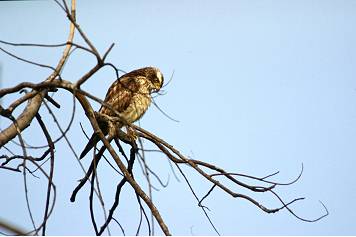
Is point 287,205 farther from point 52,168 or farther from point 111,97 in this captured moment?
point 111,97

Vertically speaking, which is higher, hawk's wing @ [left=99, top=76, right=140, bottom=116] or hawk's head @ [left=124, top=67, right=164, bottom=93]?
hawk's head @ [left=124, top=67, right=164, bottom=93]

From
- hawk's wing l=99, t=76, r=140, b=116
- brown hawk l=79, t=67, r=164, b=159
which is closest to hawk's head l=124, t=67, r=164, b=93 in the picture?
brown hawk l=79, t=67, r=164, b=159

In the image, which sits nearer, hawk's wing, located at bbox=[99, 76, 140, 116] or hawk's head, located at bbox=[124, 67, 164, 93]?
hawk's wing, located at bbox=[99, 76, 140, 116]

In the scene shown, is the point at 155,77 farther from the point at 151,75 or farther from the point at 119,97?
the point at 119,97

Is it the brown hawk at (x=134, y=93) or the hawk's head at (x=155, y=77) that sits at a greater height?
the hawk's head at (x=155, y=77)

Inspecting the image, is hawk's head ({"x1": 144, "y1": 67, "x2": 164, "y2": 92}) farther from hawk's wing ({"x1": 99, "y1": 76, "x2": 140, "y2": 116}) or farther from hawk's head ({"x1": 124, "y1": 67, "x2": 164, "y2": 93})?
hawk's wing ({"x1": 99, "y1": 76, "x2": 140, "y2": 116})

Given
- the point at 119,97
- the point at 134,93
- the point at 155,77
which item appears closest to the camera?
the point at 134,93

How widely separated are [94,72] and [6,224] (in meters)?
1.02

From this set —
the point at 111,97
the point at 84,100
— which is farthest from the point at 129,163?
the point at 111,97

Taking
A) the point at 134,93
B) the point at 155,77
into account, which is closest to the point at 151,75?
the point at 155,77

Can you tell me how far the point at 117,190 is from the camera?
2.88 m

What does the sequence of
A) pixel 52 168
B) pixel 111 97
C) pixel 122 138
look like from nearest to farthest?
pixel 52 168 → pixel 122 138 → pixel 111 97

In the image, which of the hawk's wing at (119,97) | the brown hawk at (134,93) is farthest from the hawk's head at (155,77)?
the hawk's wing at (119,97)

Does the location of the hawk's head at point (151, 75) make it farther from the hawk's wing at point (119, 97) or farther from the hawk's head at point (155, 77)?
the hawk's wing at point (119, 97)
